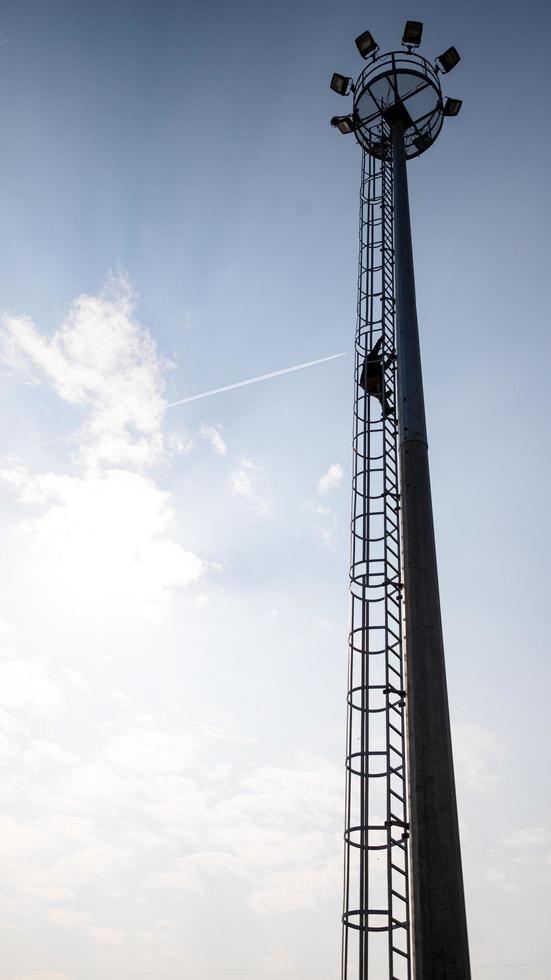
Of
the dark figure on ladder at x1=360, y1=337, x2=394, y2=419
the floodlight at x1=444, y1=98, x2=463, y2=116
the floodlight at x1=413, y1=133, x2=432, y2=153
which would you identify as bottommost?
the dark figure on ladder at x1=360, y1=337, x2=394, y2=419

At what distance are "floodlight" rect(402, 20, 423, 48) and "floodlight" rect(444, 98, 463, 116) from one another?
1.55m

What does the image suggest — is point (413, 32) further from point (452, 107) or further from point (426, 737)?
point (426, 737)

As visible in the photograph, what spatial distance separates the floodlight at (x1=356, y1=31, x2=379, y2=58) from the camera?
1438cm

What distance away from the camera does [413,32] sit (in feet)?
46.6

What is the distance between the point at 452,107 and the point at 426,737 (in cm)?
1328

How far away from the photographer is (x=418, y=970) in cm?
638

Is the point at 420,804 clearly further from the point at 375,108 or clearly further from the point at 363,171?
the point at 375,108

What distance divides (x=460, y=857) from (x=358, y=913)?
6.63 ft

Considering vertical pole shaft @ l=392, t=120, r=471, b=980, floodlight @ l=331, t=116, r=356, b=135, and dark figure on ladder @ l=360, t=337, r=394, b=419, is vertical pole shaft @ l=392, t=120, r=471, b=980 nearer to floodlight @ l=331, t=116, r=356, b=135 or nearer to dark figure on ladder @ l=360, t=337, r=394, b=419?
dark figure on ladder @ l=360, t=337, r=394, b=419

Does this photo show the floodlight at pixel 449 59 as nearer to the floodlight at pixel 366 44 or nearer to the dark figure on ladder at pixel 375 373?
the floodlight at pixel 366 44

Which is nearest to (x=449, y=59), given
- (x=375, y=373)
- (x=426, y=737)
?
(x=375, y=373)

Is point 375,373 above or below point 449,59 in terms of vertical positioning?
below

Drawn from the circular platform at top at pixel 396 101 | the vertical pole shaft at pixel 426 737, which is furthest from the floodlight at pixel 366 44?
the vertical pole shaft at pixel 426 737

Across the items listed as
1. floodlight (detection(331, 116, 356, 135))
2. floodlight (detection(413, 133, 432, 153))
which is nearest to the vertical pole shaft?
floodlight (detection(331, 116, 356, 135))
